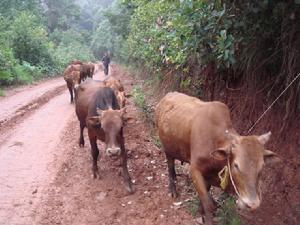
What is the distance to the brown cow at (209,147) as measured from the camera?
4426mm

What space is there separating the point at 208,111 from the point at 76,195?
2.96m

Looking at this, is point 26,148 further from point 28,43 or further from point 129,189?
point 28,43

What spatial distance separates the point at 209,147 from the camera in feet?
17.5

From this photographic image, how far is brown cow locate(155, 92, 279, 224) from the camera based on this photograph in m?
4.43

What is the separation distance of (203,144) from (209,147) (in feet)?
0.38

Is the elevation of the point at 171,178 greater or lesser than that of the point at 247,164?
lesser

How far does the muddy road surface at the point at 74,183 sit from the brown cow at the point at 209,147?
716 millimetres

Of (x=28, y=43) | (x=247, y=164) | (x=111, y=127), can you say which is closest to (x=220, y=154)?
(x=247, y=164)

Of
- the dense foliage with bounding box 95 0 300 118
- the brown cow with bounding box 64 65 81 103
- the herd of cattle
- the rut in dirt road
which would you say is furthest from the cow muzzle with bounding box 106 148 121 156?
the brown cow with bounding box 64 65 81 103

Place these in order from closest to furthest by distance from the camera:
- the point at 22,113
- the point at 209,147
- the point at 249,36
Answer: the point at 209,147 < the point at 249,36 < the point at 22,113

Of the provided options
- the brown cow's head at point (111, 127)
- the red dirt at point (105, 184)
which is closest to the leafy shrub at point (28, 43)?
the red dirt at point (105, 184)

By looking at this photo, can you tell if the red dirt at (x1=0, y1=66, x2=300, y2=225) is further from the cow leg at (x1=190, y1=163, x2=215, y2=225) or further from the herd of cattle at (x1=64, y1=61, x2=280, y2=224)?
the cow leg at (x1=190, y1=163, x2=215, y2=225)

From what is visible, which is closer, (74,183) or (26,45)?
(74,183)

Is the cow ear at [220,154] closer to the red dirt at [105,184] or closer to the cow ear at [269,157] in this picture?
the cow ear at [269,157]
